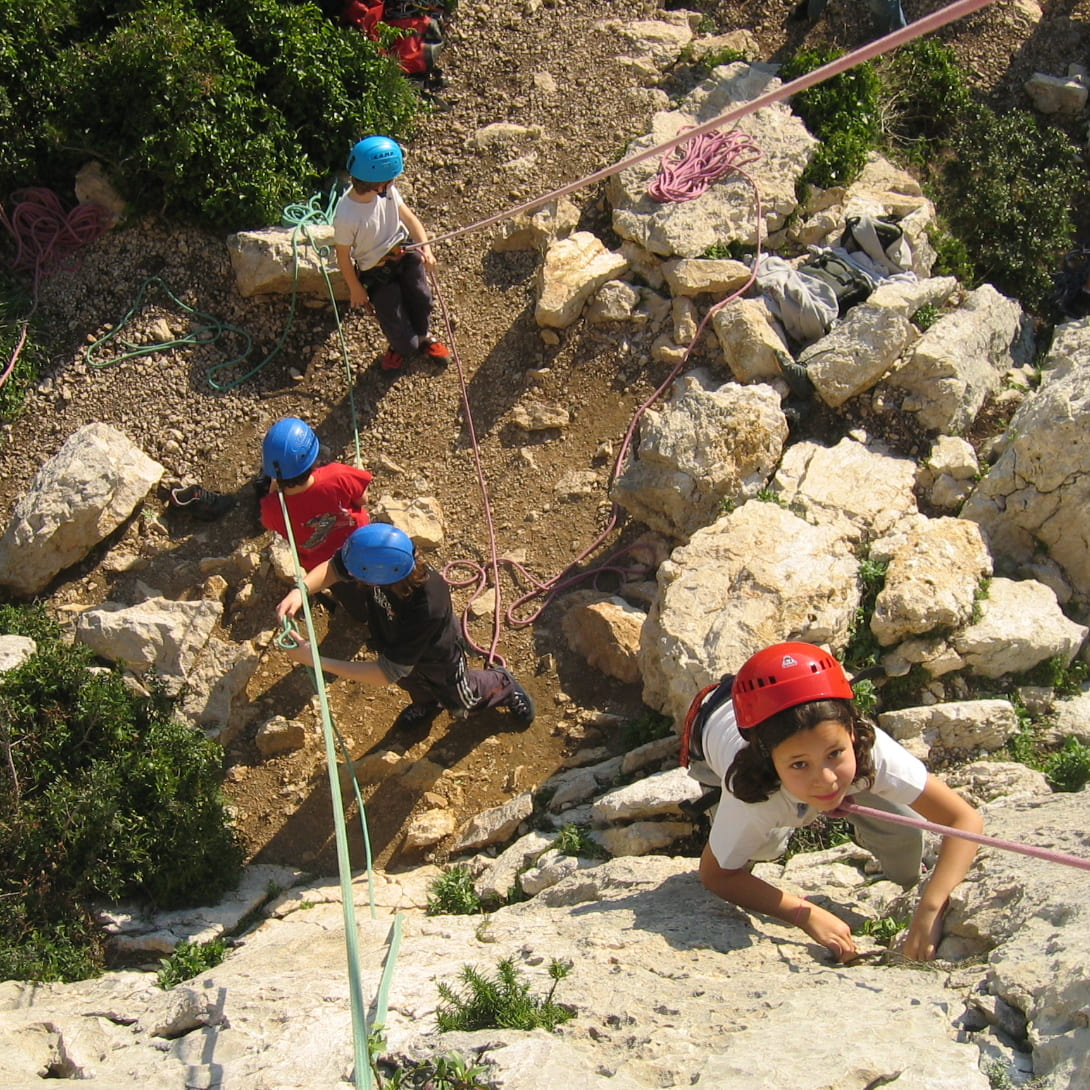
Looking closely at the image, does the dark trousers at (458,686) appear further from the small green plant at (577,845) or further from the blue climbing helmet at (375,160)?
the blue climbing helmet at (375,160)

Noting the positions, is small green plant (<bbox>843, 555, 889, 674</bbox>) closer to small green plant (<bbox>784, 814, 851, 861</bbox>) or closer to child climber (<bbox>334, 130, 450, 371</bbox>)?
small green plant (<bbox>784, 814, 851, 861</bbox>)

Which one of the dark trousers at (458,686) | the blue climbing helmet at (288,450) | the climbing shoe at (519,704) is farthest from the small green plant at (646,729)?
the blue climbing helmet at (288,450)

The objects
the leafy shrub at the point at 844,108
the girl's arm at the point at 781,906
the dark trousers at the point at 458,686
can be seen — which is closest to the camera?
the girl's arm at the point at 781,906

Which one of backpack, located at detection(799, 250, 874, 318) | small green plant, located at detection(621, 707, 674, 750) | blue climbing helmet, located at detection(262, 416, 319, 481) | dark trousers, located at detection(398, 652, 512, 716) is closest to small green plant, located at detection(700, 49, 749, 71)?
backpack, located at detection(799, 250, 874, 318)

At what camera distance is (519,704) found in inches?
215

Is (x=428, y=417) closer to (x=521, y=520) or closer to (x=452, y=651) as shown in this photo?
(x=521, y=520)

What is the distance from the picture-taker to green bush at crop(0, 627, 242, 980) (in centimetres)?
467

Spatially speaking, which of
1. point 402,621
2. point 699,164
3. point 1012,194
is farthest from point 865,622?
point 1012,194

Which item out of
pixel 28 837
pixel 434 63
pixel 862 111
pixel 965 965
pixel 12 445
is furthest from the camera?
pixel 434 63

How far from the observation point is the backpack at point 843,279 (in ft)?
21.3

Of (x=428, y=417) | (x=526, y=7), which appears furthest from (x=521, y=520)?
(x=526, y=7)

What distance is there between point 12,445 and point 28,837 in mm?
3289

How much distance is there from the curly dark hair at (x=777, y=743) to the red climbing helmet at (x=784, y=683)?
3 centimetres

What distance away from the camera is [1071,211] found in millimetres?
7668
